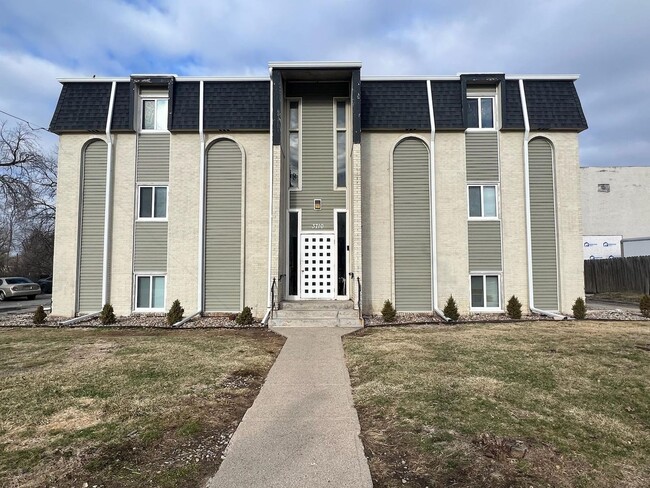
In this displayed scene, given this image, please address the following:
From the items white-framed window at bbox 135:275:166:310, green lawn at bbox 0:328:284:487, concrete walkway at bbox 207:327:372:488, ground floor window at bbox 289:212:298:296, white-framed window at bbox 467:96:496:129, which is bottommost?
concrete walkway at bbox 207:327:372:488

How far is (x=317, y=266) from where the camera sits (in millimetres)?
13836

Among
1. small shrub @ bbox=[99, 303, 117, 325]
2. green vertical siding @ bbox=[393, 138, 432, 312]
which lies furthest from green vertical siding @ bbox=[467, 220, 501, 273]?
small shrub @ bbox=[99, 303, 117, 325]

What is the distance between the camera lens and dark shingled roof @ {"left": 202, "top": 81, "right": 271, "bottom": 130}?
14047 millimetres

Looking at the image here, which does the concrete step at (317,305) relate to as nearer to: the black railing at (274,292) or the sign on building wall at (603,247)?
the black railing at (274,292)

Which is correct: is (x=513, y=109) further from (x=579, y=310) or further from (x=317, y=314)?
(x=317, y=314)

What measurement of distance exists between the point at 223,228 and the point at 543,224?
10.8 meters

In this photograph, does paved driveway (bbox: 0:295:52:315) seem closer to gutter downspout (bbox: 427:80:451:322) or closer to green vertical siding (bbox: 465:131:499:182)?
gutter downspout (bbox: 427:80:451:322)

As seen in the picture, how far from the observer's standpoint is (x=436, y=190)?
14.0m

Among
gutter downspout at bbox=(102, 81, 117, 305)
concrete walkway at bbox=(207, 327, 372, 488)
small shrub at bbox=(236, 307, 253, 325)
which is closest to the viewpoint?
concrete walkway at bbox=(207, 327, 372, 488)

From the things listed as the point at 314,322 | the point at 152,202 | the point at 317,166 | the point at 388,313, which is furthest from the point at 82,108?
the point at 388,313

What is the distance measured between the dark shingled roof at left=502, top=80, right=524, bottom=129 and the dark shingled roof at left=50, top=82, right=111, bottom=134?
44.9ft

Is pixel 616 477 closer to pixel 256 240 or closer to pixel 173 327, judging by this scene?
pixel 173 327

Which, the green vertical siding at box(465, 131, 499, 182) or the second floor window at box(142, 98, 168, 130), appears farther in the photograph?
the second floor window at box(142, 98, 168, 130)

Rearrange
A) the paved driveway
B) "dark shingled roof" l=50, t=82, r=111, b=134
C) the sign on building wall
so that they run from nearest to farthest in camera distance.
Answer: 1. "dark shingled roof" l=50, t=82, r=111, b=134
2. the paved driveway
3. the sign on building wall
